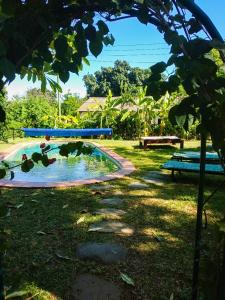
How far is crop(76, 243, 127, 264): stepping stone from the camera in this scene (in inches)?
149

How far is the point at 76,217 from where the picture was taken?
5.18 metres

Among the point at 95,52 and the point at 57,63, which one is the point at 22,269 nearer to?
the point at 57,63

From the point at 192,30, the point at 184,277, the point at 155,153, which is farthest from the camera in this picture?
the point at 155,153

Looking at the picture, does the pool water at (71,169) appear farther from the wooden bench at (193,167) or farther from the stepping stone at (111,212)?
the stepping stone at (111,212)

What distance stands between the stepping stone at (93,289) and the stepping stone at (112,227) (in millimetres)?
1197

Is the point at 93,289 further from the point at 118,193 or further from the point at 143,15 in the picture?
the point at 118,193

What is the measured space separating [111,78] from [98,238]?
5331 centimetres

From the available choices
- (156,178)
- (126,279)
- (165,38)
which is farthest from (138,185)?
(165,38)

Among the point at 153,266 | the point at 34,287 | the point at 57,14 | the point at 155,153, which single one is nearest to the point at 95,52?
the point at 57,14

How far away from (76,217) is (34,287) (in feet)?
6.58

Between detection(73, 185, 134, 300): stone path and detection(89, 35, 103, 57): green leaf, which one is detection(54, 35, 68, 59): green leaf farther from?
detection(73, 185, 134, 300): stone path

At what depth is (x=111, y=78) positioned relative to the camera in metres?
56.2

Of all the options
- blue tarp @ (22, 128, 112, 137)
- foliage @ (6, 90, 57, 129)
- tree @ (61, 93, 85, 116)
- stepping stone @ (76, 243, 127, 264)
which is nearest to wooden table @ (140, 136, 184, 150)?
blue tarp @ (22, 128, 112, 137)

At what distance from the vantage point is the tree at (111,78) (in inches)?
2190
